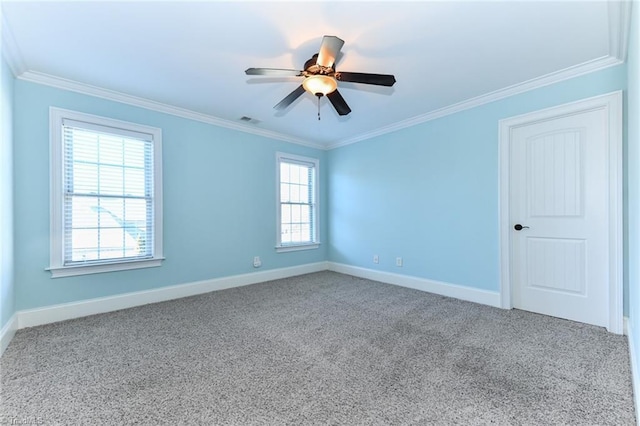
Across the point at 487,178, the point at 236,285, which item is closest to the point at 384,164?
the point at 487,178

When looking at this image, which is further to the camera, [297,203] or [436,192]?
[297,203]

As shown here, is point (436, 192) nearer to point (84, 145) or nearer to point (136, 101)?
point (136, 101)

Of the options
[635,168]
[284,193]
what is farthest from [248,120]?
[635,168]

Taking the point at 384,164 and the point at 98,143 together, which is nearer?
the point at 98,143

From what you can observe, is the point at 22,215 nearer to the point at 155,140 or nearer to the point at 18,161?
the point at 18,161

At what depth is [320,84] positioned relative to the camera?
2.21 m

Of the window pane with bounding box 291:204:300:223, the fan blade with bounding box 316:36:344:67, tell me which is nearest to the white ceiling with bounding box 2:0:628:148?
the fan blade with bounding box 316:36:344:67

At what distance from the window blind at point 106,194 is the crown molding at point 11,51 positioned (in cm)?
52

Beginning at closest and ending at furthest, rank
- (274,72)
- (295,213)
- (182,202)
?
(274,72)
(182,202)
(295,213)

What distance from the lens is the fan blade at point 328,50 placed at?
1.82m

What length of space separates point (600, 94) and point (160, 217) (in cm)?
478

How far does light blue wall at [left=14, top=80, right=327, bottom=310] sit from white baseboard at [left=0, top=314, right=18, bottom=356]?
0.57 ft

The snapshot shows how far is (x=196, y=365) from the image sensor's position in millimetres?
1952

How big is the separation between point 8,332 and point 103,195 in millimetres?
1417
